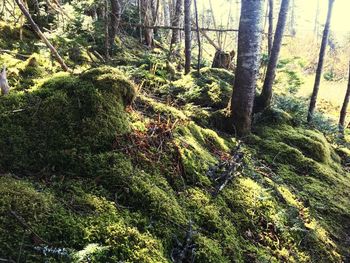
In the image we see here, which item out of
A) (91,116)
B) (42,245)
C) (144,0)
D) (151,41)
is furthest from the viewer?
(151,41)

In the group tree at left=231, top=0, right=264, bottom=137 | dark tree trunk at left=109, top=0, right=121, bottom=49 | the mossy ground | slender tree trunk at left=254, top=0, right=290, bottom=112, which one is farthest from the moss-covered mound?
dark tree trunk at left=109, top=0, right=121, bottom=49

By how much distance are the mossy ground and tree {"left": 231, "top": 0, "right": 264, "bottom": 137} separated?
3.52 ft

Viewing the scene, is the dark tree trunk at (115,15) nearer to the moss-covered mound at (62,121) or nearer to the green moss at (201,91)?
the green moss at (201,91)

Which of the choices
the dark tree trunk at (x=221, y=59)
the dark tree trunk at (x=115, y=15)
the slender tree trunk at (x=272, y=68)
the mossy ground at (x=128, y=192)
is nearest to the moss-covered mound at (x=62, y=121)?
the mossy ground at (x=128, y=192)

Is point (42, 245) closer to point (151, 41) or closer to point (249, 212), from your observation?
point (249, 212)

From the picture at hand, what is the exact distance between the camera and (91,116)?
12.2 ft

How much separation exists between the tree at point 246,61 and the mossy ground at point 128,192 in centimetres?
107

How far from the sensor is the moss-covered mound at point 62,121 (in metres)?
3.32

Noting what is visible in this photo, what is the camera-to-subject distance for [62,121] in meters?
3.60

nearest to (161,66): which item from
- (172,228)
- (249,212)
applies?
(249,212)

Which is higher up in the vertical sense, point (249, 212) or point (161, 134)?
point (161, 134)

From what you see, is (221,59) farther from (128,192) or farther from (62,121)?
(128,192)

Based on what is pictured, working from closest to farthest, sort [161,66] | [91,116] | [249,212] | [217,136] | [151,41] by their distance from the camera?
[91,116] → [249,212] → [217,136] → [161,66] → [151,41]

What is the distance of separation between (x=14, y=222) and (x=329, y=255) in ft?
11.7
